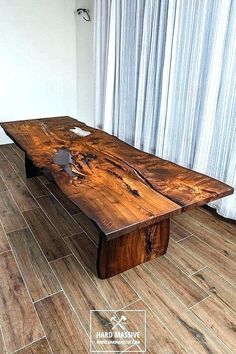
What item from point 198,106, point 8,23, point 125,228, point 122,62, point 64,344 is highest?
point 8,23

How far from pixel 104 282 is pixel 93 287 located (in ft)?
0.24

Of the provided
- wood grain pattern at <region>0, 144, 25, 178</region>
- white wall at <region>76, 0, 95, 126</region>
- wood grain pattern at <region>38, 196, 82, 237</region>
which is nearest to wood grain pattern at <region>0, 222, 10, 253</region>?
wood grain pattern at <region>38, 196, 82, 237</region>

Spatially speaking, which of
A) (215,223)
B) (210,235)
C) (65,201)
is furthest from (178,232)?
(65,201)

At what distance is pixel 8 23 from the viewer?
340 cm

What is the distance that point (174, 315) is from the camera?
4.47 ft

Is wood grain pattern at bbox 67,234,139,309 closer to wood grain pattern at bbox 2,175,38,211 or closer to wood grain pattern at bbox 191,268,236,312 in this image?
wood grain pattern at bbox 191,268,236,312

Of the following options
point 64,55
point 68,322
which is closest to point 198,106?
point 68,322

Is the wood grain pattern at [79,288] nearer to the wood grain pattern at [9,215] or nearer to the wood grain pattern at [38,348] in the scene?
the wood grain pattern at [38,348]

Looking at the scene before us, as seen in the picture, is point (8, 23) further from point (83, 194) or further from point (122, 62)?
point (83, 194)

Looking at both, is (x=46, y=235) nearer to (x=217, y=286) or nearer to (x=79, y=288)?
(x=79, y=288)

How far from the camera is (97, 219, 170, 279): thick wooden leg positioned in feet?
4.93

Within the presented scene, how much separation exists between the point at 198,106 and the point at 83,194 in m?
1.30

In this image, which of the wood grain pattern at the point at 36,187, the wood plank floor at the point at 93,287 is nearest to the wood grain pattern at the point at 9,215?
the wood plank floor at the point at 93,287

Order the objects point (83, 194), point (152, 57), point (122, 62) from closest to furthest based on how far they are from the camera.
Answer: point (83, 194), point (152, 57), point (122, 62)
